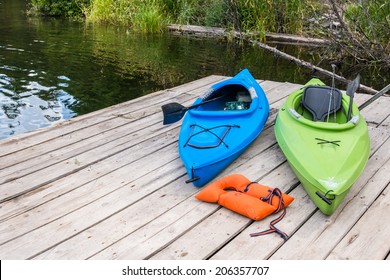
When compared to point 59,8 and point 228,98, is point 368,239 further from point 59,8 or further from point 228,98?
A: point 59,8

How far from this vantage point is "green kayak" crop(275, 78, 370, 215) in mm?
2492

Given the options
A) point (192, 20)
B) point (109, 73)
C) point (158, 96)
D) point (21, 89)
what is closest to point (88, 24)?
point (192, 20)

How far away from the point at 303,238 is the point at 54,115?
399 centimetres

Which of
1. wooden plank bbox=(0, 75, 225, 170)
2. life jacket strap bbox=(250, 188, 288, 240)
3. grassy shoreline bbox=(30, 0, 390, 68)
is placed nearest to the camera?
life jacket strap bbox=(250, 188, 288, 240)

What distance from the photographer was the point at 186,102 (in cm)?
454

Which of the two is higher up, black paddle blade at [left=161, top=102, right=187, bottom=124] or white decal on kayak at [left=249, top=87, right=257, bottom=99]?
white decal on kayak at [left=249, top=87, right=257, bottom=99]

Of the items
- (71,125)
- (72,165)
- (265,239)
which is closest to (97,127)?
(71,125)

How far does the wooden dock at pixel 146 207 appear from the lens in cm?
222

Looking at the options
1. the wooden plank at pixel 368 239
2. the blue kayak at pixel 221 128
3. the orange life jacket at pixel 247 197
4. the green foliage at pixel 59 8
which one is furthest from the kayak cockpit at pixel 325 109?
the green foliage at pixel 59 8

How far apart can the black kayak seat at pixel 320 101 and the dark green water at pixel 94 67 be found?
10.3ft

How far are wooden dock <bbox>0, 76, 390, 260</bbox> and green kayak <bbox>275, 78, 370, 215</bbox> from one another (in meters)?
0.15

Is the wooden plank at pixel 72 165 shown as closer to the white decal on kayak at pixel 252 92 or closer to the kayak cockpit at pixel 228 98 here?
the kayak cockpit at pixel 228 98

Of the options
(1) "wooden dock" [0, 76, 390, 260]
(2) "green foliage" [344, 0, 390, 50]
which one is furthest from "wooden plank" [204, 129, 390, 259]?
(2) "green foliage" [344, 0, 390, 50]

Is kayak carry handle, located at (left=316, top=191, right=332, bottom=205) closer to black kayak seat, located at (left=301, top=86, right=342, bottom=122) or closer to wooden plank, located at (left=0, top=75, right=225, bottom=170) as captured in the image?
black kayak seat, located at (left=301, top=86, right=342, bottom=122)
